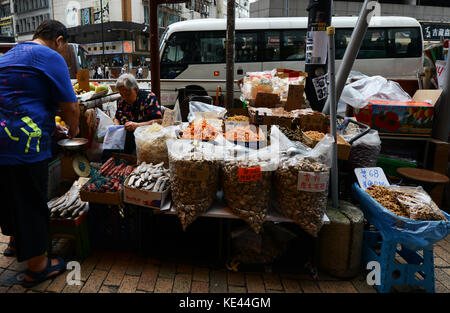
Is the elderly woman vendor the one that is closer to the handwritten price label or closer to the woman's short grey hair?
the woman's short grey hair

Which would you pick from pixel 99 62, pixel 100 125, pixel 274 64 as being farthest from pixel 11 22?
pixel 100 125

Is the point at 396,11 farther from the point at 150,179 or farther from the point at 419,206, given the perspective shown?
the point at 150,179

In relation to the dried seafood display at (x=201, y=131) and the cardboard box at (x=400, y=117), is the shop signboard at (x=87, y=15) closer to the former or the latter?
the dried seafood display at (x=201, y=131)

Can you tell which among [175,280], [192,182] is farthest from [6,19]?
[175,280]

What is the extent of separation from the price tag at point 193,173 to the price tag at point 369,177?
156cm

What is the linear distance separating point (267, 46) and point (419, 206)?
29.5ft

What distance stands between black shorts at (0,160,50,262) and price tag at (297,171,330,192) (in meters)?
1.91

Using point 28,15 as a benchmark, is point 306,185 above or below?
below

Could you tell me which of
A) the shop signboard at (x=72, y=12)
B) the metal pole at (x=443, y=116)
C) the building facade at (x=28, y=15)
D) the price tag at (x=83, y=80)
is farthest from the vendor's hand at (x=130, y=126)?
the building facade at (x=28, y=15)

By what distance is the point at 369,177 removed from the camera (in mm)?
2928

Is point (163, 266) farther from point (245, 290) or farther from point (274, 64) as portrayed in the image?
point (274, 64)

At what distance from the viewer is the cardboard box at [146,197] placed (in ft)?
7.98

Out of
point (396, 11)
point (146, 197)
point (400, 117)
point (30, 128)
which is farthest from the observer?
point (396, 11)
